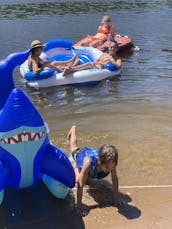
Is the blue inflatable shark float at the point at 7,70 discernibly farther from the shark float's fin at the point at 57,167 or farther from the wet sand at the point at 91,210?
the wet sand at the point at 91,210

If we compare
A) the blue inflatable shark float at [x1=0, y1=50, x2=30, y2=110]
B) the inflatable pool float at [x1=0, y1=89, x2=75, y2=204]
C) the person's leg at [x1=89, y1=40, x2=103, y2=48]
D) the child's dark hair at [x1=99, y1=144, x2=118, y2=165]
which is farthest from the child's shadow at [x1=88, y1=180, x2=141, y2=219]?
the person's leg at [x1=89, y1=40, x2=103, y2=48]

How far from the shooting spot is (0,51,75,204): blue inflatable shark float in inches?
136

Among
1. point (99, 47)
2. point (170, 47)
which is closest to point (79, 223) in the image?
point (99, 47)

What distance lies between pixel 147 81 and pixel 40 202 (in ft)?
16.6

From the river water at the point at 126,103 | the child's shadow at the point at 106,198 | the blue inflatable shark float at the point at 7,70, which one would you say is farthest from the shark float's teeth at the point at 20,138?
the river water at the point at 126,103

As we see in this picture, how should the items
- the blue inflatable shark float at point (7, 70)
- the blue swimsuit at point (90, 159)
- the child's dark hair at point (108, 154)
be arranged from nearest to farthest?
the child's dark hair at point (108, 154) < the blue swimsuit at point (90, 159) < the blue inflatable shark float at point (7, 70)

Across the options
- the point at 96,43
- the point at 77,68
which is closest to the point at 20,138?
the point at 77,68

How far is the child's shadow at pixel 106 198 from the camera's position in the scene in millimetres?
3711

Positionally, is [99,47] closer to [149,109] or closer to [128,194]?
[149,109]

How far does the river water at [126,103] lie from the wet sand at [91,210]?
35cm

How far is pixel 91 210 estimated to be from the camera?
12.3 ft

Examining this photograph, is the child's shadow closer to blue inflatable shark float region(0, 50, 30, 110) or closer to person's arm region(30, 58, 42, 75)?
blue inflatable shark float region(0, 50, 30, 110)

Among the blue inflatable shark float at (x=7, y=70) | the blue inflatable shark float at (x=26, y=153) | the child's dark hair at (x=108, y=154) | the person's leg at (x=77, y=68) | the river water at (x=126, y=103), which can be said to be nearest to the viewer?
the blue inflatable shark float at (x=26, y=153)

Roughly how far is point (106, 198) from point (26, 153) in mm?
924
